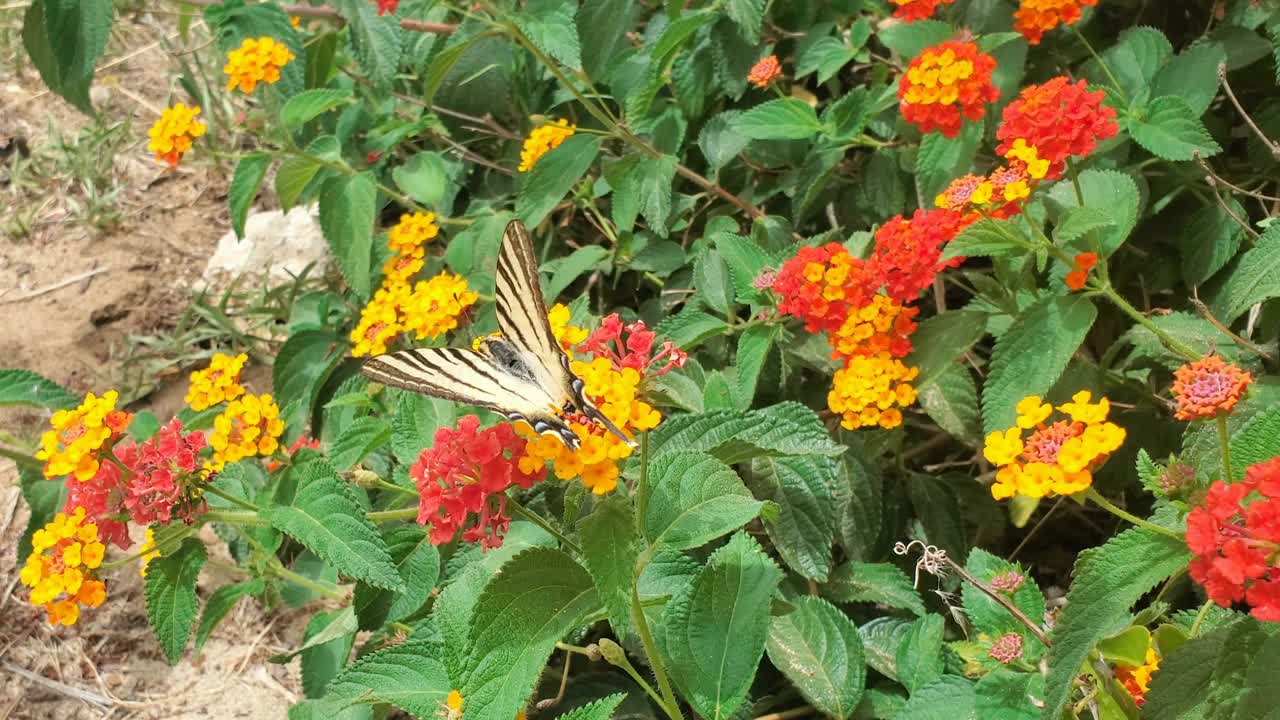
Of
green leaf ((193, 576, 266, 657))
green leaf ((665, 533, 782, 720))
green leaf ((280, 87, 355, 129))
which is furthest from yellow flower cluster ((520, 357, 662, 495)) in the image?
green leaf ((280, 87, 355, 129))

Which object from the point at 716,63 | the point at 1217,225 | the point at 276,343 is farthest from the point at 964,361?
the point at 276,343

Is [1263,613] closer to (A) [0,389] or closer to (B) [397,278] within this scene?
(B) [397,278]

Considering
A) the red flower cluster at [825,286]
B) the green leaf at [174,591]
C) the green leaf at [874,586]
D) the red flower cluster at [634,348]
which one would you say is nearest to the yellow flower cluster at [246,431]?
the green leaf at [174,591]

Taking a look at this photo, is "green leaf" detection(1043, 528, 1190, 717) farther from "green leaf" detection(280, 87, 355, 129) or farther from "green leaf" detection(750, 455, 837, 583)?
"green leaf" detection(280, 87, 355, 129)

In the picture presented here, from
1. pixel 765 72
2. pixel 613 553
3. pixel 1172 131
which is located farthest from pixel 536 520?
pixel 1172 131

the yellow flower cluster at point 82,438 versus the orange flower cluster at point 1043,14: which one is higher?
the orange flower cluster at point 1043,14

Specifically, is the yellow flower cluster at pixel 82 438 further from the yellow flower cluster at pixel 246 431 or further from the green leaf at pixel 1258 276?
the green leaf at pixel 1258 276
